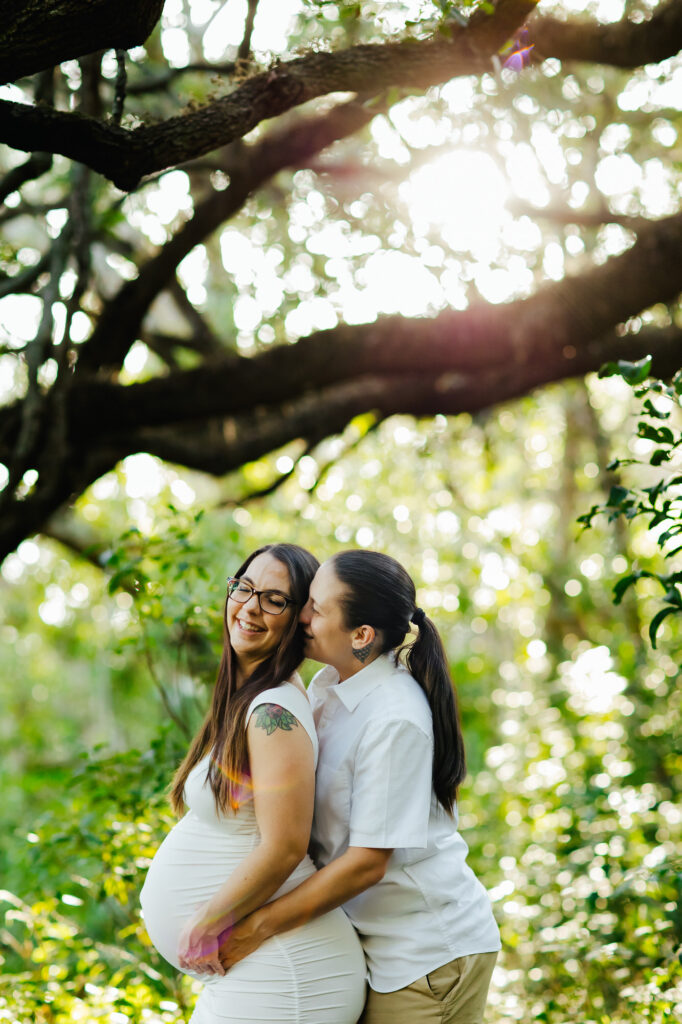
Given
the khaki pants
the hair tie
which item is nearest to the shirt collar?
the hair tie

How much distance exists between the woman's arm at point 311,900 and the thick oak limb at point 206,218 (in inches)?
116

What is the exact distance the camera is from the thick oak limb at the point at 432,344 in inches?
160

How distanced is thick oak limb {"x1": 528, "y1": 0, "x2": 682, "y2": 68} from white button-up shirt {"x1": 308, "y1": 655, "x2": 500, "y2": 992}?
3.11m

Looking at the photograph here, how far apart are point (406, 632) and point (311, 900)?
639 mm

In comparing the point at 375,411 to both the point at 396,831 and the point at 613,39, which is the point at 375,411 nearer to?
the point at 613,39

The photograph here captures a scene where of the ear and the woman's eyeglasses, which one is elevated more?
the woman's eyeglasses

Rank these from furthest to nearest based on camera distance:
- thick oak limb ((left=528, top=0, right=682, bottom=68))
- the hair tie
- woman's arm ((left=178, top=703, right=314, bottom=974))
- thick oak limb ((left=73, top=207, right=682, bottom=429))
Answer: thick oak limb ((left=73, top=207, right=682, bottom=429)), thick oak limb ((left=528, top=0, right=682, bottom=68)), the hair tie, woman's arm ((left=178, top=703, right=314, bottom=974))

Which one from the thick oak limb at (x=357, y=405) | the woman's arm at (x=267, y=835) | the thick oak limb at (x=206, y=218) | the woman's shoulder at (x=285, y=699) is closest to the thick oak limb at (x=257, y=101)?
the woman's shoulder at (x=285, y=699)

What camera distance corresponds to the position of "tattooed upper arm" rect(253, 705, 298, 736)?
1.85m

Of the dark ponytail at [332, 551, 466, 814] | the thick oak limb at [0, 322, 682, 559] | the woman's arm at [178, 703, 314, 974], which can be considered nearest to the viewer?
the woman's arm at [178, 703, 314, 974]

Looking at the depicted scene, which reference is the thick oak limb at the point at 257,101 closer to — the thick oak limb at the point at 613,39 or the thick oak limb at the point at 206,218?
the thick oak limb at the point at 613,39

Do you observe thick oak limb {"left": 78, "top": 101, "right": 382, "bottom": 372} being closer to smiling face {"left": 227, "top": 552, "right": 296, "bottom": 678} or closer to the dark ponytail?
smiling face {"left": 227, "top": 552, "right": 296, "bottom": 678}

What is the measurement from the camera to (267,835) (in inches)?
69.9

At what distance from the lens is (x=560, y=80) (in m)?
5.43
